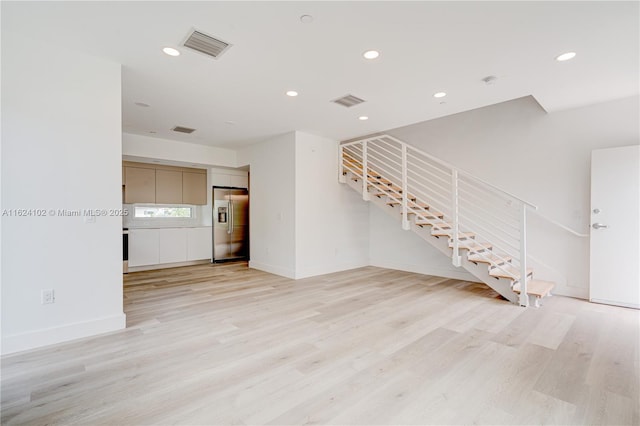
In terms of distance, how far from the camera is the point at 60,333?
2711 millimetres

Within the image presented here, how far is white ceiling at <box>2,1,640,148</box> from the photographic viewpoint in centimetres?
223

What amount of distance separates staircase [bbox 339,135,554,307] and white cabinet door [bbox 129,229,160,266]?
4.38 metres

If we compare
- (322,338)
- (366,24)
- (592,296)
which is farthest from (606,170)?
(322,338)

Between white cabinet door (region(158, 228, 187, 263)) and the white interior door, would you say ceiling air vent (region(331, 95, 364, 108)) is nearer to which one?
the white interior door

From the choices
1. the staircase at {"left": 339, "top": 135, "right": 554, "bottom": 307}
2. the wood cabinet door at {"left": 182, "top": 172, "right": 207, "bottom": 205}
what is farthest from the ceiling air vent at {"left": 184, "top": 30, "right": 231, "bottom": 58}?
the wood cabinet door at {"left": 182, "top": 172, "right": 207, "bottom": 205}

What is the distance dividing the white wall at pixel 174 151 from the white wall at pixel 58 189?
3.12 metres

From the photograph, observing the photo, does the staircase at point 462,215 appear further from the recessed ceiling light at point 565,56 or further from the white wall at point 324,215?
the recessed ceiling light at point 565,56

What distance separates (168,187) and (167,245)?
134 cm

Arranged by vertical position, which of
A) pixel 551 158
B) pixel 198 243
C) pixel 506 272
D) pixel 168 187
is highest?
pixel 551 158

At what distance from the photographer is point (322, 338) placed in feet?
9.25

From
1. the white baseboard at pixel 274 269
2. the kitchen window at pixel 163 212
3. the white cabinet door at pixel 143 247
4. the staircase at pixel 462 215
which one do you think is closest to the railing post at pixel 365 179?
the staircase at pixel 462 215

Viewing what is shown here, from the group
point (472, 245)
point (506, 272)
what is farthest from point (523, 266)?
point (472, 245)

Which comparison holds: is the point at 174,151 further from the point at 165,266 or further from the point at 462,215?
the point at 462,215

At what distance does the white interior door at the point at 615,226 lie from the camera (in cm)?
373
